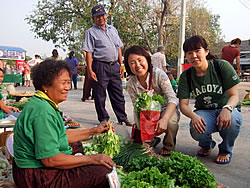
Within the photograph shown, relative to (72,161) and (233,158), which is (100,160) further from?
(233,158)

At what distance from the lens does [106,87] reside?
15.9ft

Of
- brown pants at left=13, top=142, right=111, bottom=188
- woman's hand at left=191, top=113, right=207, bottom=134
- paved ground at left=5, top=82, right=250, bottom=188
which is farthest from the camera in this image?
woman's hand at left=191, top=113, right=207, bottom=134

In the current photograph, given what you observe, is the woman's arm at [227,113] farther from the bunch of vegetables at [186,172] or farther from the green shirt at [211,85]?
the bunch of vegetables at [186,172]

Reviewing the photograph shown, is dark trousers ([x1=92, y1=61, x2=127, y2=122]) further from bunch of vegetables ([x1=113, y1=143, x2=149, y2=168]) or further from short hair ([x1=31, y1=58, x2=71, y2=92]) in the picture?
short hair ([x1=31, y1=58, x2=71, y2=92])

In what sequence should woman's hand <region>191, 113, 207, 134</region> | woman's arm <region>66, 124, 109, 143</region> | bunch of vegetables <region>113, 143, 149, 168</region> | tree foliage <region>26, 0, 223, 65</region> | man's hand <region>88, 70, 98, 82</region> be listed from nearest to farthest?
woman's arm <region>66, 124, 109, 143</region>
bunch of vegetables <region>113, 143, 149, 168</region>
woman's hand <region>191, 113, 207, 134</region>
man's hand <region>88, 70, 98, 82</region>
tree foliage <region>26, 0, 223, 65</region>

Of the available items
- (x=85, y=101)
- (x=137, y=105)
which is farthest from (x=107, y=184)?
(x=85, y=101)

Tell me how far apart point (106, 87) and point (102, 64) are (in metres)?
0.44

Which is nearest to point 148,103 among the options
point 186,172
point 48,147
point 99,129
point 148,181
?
point 99,129

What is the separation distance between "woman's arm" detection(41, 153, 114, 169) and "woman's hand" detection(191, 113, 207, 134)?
1.36 metres

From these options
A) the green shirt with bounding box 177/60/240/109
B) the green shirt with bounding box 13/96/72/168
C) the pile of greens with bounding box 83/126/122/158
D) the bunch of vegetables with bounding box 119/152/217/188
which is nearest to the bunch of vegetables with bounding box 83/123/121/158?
the pile of greens with bounding box 83/126/122/158

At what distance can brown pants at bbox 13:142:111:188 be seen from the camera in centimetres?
185

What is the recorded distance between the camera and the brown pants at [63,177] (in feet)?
6.07

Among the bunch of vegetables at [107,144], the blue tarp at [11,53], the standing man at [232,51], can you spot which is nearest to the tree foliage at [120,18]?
the blue tarp at [11,53]

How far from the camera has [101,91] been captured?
477 cm
